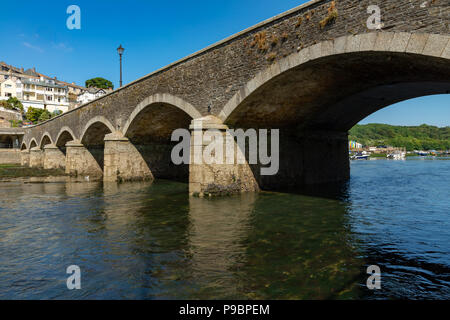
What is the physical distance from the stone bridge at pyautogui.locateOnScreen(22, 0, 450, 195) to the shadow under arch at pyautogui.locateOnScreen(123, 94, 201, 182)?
2.8 inches

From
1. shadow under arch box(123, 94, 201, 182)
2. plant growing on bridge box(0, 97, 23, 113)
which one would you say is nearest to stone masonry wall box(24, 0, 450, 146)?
shadow under arch box(123, 94, 201, 182)

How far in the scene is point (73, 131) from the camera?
1145 inches

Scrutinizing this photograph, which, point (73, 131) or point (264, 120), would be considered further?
point (73, 131)

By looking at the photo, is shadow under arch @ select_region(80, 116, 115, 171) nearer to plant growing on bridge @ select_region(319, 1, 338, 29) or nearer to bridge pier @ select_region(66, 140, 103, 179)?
bridge pier @ select_region(66, 140, 103, 179)

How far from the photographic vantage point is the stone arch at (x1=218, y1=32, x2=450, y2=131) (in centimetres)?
714

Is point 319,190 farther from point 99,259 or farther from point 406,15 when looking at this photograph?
point 99,259

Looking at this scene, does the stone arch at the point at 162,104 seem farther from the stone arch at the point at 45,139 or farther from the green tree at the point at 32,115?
the green tree at the point at 32,115

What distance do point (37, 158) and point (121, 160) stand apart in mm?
26049

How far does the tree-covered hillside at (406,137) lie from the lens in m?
128

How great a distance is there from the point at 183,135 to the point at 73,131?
12173 mm

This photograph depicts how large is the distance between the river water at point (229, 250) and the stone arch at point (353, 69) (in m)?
3.81

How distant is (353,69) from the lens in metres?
10.2

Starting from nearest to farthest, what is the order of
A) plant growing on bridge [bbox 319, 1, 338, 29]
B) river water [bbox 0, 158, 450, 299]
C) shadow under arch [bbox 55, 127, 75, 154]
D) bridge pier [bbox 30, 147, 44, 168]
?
river water [bbox 0, 158, 450, 299] < plant growing on bridge [bbox 319, 1, 338, 29] < shadow under arch [bbox 55, 127, 75, 154] < bridge pier [bbox 30, 147, 44, 168]
